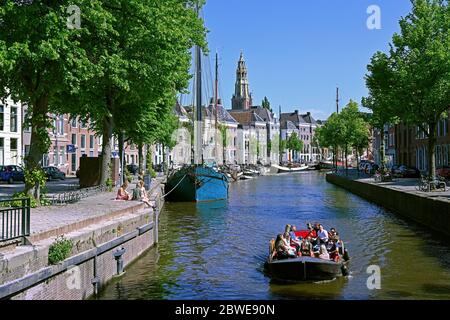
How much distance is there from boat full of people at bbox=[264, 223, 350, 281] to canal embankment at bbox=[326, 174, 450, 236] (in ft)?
28.7

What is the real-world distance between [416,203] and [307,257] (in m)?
16.1

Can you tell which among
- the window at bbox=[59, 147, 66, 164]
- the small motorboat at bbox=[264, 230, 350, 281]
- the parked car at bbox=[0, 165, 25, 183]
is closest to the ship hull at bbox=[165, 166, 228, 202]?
the parked car at bbox=[0, 165, 25, 183]

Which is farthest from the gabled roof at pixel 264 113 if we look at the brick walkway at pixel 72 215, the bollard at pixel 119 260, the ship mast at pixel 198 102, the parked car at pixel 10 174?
the bollard at pixel 119 260

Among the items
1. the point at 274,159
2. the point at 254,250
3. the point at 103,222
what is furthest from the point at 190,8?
the point at 274,159

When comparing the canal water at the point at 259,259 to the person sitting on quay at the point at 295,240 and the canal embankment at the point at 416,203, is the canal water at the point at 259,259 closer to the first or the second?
the canal embankment at the point at 416,203

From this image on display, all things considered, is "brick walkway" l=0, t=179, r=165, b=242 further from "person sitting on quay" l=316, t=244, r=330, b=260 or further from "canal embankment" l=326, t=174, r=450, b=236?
"canal embankment" l=326, t=174, r=450, b=236

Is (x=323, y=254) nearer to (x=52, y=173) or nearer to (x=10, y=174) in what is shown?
(x=10, y=174)

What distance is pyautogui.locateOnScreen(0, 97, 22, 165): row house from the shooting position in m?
54.9

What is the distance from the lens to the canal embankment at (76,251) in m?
11.9

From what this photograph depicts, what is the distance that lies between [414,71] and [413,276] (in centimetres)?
2186

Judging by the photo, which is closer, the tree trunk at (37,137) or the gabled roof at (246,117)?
the tree trunk at (37,137)

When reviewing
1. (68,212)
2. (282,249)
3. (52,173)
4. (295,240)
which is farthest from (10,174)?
(282,249)

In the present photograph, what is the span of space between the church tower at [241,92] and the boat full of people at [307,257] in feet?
554
